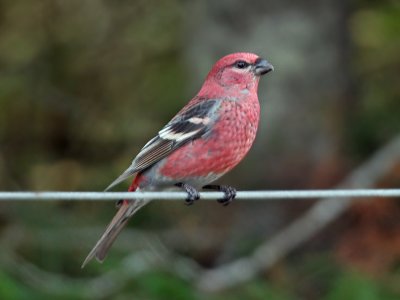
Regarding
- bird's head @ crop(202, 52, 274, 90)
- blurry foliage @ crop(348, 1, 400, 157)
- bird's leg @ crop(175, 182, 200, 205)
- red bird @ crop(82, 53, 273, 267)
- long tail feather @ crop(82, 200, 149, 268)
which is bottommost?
blurry foliage @ crop(348, 1, 400, 157)

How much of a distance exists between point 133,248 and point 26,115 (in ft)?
7.58

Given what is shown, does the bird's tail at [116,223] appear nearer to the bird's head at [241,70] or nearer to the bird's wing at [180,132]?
the bird's wing at [180,132]

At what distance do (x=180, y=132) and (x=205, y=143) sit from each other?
200 mm

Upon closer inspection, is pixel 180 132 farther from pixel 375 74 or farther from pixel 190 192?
pixel 375 74

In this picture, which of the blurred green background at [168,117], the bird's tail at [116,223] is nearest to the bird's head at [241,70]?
the bird's tail at [116,223]

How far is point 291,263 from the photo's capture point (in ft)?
21.7

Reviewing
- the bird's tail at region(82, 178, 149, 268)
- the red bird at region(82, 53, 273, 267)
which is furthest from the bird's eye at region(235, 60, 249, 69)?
the bird's tail at region(82, 178, 149, 268)

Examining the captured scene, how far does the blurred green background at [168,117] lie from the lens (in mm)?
6023

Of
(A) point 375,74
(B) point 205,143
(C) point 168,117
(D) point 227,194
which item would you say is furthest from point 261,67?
(A) point 375,74

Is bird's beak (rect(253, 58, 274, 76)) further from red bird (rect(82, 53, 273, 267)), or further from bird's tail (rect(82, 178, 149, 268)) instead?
bird's tail (rect(82, 178, 149, 268))

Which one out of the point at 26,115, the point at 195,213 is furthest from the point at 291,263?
the point at 26,115

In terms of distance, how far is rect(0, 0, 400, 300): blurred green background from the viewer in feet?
19.8

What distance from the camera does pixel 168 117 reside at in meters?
7.90

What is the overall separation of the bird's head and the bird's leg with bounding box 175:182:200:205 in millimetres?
589
